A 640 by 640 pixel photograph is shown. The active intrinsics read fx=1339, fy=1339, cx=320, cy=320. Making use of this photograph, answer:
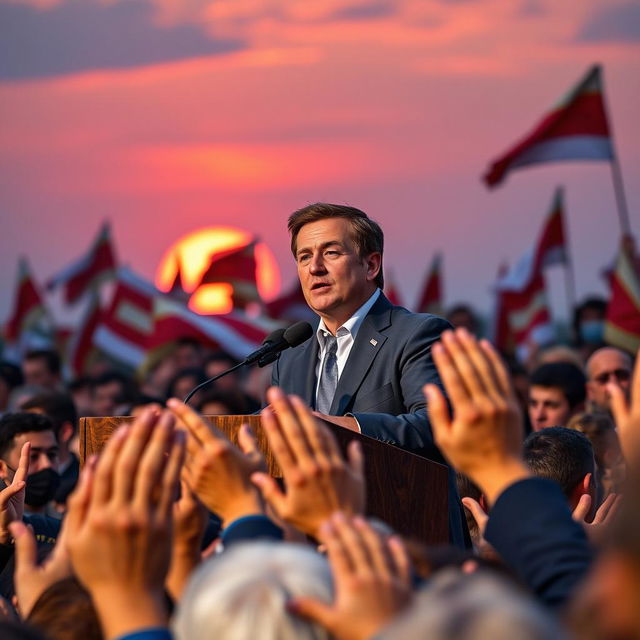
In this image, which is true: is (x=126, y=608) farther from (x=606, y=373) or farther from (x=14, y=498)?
(x=606, y=373)

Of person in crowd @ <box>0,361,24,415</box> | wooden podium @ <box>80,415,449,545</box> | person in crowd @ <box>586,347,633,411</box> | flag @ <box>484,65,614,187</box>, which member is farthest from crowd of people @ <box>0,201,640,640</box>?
flag @ <box>484,65,614,187</box>

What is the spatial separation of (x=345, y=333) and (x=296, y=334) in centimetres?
49

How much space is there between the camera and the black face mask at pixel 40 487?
20.4 feet

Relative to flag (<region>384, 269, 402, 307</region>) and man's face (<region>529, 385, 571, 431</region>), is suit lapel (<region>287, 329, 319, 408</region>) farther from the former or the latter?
flag (<region>384, 269, 402, 307</region>)

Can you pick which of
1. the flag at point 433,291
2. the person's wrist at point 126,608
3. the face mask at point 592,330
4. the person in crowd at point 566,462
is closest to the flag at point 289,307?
the flag at point 433,291

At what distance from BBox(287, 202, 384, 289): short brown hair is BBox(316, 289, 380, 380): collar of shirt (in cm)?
22

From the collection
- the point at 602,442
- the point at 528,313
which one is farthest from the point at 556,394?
the point at 528,313

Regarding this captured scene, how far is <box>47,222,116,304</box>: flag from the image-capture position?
19.0 metres

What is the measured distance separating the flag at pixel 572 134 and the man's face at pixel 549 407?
173 inches

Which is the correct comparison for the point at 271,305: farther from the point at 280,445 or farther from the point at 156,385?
the point at 280,445

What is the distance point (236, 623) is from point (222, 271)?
15.0 meters

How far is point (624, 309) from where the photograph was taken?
11.1 metres

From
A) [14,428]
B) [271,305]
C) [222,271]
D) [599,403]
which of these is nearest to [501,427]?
[14,428]

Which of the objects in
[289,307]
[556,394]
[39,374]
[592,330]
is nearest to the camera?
[556,394]
